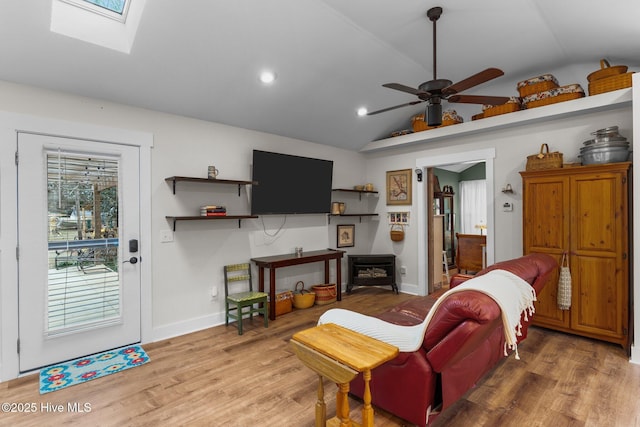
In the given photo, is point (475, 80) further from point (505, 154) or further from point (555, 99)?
point (505, 154)

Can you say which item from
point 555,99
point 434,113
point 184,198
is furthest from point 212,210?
point 555,99

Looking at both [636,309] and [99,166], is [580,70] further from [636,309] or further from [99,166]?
[99,166]

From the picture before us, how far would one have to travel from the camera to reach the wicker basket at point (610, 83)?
10.4 feet

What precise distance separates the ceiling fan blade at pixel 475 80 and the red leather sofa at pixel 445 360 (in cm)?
136

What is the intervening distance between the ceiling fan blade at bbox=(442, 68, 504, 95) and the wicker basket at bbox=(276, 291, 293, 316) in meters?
3.08

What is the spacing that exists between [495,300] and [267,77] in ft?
9.52

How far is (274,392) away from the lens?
8.09ft

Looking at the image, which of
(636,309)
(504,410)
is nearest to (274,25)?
Result: (504,410)

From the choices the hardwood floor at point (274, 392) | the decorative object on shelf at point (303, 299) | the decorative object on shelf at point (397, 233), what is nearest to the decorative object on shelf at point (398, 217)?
the decorative object on shelf at point (397, 233)

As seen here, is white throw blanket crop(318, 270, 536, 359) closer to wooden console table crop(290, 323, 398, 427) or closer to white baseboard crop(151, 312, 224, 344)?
wooden console table crop(290, 323, 398, 427)

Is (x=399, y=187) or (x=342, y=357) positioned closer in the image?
(x=342, y=357)

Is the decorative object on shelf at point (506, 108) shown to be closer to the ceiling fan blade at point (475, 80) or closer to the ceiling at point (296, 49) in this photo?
the ceiling at point (296, 49)

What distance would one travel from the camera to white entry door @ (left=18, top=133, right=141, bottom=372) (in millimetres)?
2742

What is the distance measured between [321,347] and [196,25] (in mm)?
2609
